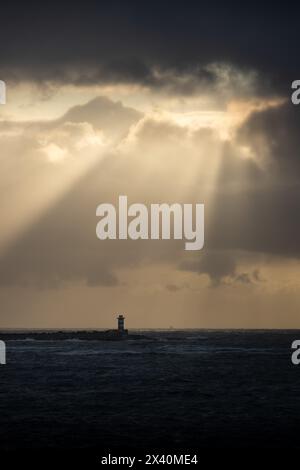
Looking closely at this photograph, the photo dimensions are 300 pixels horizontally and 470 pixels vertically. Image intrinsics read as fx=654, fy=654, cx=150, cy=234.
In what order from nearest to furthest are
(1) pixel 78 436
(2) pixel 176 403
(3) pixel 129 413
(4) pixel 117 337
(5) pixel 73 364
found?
(1) pixel 78 436 < (3) pixel 129 413 < (2) pixel 176 403 < (5) pixel 73 364 < (4) pixel 117 337

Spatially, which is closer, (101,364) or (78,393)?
(78,393)

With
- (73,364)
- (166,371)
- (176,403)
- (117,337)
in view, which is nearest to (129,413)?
(176,403)

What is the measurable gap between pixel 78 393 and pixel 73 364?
33967 mm

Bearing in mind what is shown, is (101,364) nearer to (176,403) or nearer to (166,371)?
(166,371)

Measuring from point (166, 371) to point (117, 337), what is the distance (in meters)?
109

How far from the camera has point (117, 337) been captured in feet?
617

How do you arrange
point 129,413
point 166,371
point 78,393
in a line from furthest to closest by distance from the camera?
point 166,371, point 78,393, point 129,413
